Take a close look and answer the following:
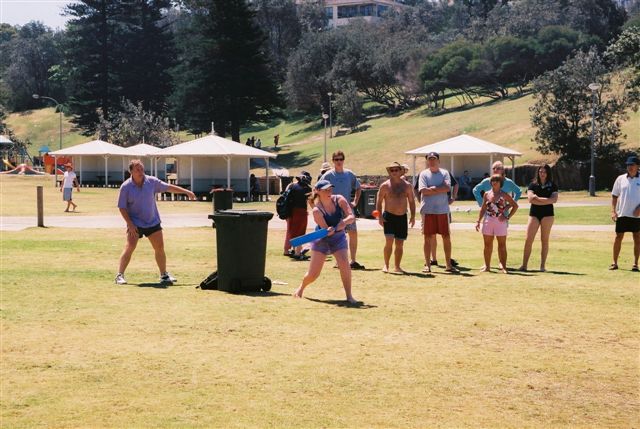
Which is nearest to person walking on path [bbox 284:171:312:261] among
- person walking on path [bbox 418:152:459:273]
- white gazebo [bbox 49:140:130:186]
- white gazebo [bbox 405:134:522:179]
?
person walking on path [bbox 418:152:459:273]

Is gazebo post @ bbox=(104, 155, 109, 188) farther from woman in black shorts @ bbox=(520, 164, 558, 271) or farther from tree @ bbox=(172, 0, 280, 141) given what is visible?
woman in black shorts @ bbox=(520, 164, 558, 271)

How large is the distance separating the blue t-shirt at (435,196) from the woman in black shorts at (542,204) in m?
1.39

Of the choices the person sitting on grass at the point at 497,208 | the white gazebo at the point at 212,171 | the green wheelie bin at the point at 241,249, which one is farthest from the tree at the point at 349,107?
the green wheelie bin at the point at 241,249

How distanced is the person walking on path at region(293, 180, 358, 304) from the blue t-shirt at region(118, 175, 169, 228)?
2626 millimetres

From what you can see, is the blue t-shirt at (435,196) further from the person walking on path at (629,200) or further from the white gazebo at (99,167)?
the white gazebo at (99,167)

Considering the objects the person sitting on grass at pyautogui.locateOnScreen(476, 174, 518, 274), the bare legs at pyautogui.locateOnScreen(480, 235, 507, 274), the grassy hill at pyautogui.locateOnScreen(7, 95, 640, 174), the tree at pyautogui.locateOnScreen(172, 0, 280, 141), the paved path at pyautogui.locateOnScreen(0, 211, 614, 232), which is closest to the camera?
the person sitting on grass at pyautogui.locateOnScreen(476, 174, 518, 274)

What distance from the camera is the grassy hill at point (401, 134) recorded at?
6444cm

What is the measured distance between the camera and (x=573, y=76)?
181 feet

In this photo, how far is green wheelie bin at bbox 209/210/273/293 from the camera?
12836 millimetres

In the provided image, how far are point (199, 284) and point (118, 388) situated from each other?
6033mm

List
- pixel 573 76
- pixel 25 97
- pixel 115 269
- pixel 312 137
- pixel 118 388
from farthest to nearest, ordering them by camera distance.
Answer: pixel 25 97, pixel 312 137, pixel 573 76, pixel 115 269, pixel 118 388

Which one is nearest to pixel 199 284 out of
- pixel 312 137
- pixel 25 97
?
pixel 312 137

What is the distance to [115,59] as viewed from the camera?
93.8 metres

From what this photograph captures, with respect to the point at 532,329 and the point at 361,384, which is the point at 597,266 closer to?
the point at 532,329
